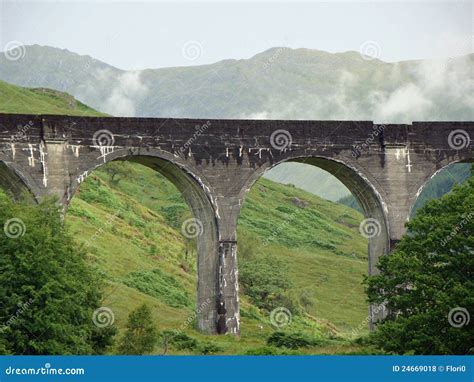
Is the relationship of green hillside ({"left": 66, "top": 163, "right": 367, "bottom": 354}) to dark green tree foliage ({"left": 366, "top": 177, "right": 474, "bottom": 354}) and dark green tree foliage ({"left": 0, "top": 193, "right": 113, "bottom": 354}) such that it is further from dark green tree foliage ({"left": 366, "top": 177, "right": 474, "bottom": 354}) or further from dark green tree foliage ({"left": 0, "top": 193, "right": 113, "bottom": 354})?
dark green tree foliage ({"left": 0, "top": 193, "right": 113, "bottom": 354})

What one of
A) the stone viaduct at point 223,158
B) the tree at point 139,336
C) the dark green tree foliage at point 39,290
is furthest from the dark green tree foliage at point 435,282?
the dark green tree foliage at point 39,290

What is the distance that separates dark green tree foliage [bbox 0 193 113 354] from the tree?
132 centimetres

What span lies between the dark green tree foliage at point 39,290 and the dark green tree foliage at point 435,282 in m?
10.3

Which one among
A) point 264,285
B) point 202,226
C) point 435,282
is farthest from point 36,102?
point 435,282

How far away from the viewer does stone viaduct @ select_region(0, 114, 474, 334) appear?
135 ft

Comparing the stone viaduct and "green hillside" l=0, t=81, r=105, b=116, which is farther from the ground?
"green hillside" l=0, t=81, r=105, b=116

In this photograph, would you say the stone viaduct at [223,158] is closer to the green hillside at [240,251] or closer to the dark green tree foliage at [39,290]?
the green hillside at [240,251]

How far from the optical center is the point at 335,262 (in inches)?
4146

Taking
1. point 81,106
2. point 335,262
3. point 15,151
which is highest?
point 81,106

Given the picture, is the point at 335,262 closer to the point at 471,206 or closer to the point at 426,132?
the point at 426,132

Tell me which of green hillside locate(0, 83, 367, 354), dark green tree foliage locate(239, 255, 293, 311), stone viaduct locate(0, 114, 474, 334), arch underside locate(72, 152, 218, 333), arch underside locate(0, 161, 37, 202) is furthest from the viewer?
dark green tree foliage locate(239, 255, 293, 311)

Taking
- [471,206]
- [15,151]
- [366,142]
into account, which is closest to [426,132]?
[366,142]

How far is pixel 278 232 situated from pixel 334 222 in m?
22.6

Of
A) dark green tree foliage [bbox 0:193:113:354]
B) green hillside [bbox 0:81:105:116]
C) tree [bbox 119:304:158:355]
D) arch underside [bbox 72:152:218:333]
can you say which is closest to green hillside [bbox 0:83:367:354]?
green hillside [bbox 0:81:105:116]
